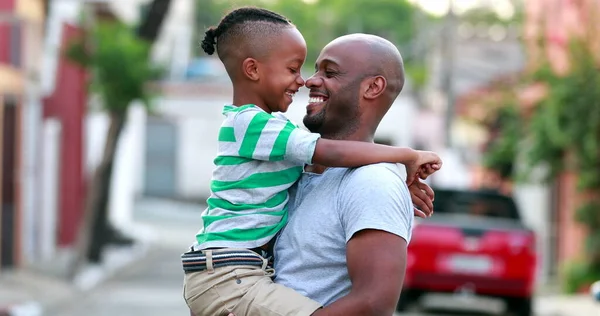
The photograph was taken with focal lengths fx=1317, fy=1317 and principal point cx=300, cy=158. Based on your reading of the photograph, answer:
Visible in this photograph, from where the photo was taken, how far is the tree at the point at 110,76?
1928 cm

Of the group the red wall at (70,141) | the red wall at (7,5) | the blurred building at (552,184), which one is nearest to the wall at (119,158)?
the red wall at (70,141)

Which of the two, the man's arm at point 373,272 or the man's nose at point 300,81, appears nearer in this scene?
the man's arm at point 373,272

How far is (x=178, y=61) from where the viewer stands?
216ft

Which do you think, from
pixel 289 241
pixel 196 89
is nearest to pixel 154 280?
pixel 289 241

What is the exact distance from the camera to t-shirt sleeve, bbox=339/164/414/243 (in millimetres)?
3214

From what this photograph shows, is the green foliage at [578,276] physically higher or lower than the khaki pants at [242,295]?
lower

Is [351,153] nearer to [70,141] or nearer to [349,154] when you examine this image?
[349,154]

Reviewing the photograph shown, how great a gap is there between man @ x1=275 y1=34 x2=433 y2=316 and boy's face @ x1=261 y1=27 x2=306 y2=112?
0.06 m

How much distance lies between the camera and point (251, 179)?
343 cm

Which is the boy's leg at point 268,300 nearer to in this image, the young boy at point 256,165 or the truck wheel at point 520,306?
the young boy at point 256,165

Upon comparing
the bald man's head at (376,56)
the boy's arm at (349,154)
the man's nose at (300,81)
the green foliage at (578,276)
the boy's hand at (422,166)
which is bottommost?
the green foliage at (578,276)

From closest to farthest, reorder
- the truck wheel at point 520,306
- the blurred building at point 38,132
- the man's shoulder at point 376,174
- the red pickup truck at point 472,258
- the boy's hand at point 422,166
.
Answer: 1. the man's shoulder at point 376,174
2. the boy's hand at point 422,166
3. the red pickup truck at point 472,258
4. the truck wheel at point 520,306
5. the blurred building at point 38,132

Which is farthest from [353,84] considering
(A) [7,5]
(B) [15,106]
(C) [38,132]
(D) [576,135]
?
(C) [38,132]

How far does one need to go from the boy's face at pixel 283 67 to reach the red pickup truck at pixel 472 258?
1117 centimetres
